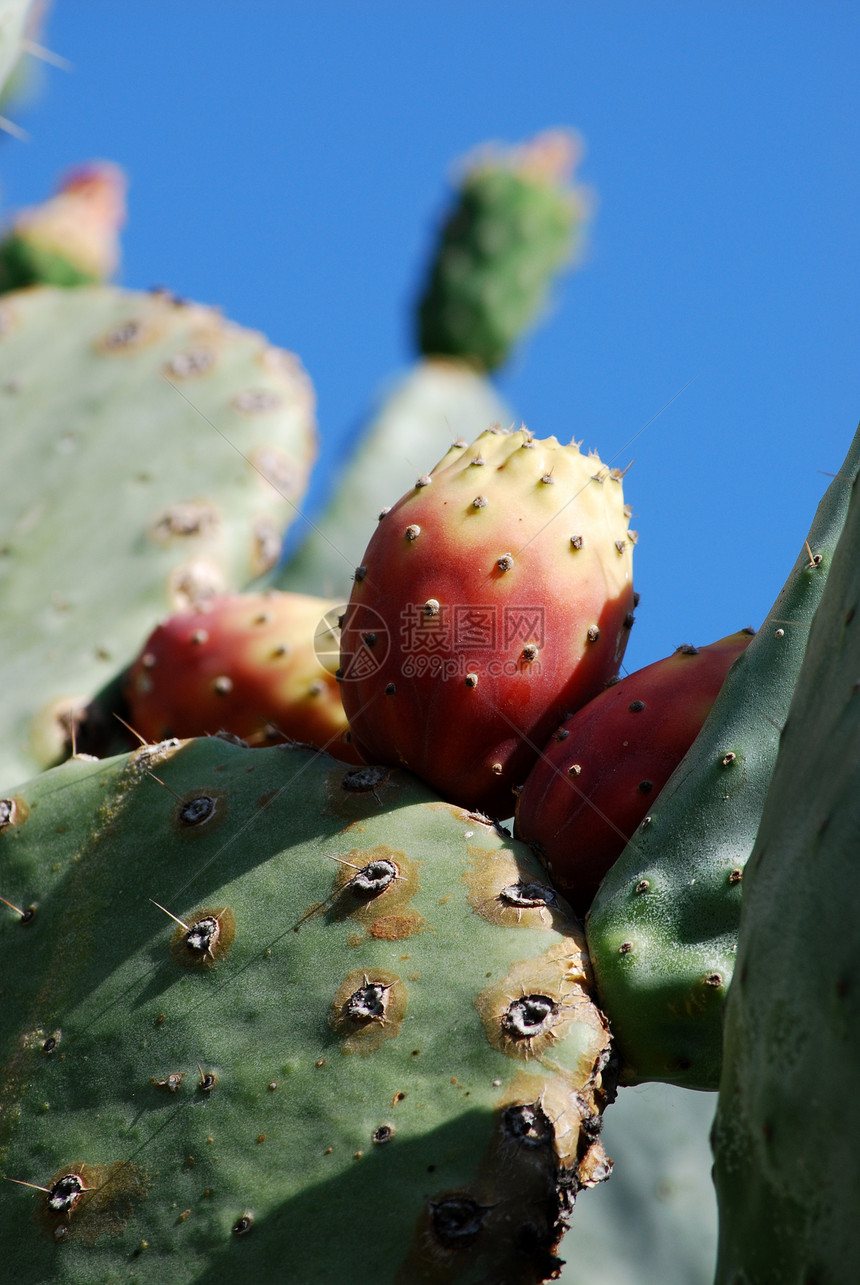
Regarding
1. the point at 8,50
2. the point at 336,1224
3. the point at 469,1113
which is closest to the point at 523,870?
the point at 469,1113

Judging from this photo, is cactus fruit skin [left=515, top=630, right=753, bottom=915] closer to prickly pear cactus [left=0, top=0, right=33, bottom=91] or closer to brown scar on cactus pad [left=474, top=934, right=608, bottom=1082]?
brown scar on cactus pad [left=474, top=934, right=608, bottom=1082]

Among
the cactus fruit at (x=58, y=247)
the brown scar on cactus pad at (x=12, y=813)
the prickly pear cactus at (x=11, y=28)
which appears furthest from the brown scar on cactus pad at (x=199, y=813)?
the cactus fruit at (x=58, y=247)

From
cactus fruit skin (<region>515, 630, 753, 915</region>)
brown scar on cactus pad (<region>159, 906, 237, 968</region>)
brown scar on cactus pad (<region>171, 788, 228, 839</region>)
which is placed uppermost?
cactus fruit skin (<region>515, 630, 753, 915</region>)

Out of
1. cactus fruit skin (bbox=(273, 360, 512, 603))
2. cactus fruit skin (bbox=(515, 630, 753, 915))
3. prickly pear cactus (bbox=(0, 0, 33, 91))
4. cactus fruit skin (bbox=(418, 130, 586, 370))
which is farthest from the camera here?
cactus fruit skin (bbox=(418, 130, 586, 370))

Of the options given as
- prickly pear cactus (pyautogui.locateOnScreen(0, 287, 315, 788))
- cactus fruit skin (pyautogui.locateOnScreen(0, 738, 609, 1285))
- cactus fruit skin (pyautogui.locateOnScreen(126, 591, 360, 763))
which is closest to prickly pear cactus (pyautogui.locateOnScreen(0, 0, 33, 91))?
prickly pear cactus (pyautogui.locateOnScreen(0, 287, 315, 788))

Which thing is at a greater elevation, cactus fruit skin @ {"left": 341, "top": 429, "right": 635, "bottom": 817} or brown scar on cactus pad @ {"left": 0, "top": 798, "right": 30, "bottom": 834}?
cactus fruit skin @ {"left": 341, "top": 429, "right": 635, "bottom": 817}

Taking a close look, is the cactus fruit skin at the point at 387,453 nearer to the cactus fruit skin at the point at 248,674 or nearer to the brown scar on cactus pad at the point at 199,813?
the cactus fruit skin at the point at 248,674

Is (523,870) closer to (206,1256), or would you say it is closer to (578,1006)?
(578,1006)
